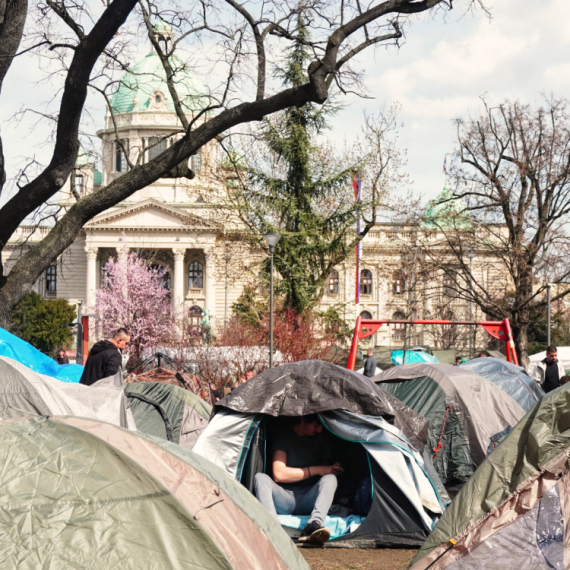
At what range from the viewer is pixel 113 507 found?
3.88m

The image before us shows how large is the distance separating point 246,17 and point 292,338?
17.5m

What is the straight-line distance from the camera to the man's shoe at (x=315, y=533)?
6.88m

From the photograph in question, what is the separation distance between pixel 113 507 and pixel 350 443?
4.28 metres

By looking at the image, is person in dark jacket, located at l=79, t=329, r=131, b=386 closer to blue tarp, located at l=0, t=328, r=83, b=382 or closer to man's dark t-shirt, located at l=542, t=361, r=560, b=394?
blue tarp, located at l=0, t=328, r=83, b=382

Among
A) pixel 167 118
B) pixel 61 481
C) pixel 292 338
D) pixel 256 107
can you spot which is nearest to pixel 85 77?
pixel 256 107

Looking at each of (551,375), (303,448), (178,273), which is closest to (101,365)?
(303,448)

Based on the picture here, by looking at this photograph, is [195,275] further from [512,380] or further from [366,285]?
[512,380]

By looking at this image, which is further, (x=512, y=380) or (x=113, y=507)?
(x=512, y=380)

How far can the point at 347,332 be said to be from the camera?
31906mm

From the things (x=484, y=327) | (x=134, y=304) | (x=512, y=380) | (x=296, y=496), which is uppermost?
(x=134, y=304)

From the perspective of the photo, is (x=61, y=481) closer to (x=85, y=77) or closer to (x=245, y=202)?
(x=85, y=77)

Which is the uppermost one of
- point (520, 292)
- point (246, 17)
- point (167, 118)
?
point (167, 118)

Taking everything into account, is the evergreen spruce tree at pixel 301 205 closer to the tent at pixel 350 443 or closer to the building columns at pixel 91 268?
the tent at pixel 350 443

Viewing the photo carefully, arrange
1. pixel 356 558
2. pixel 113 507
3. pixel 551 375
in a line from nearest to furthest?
1. pixel 113 507
2. pixel 356 558
3. pixel 551 375
